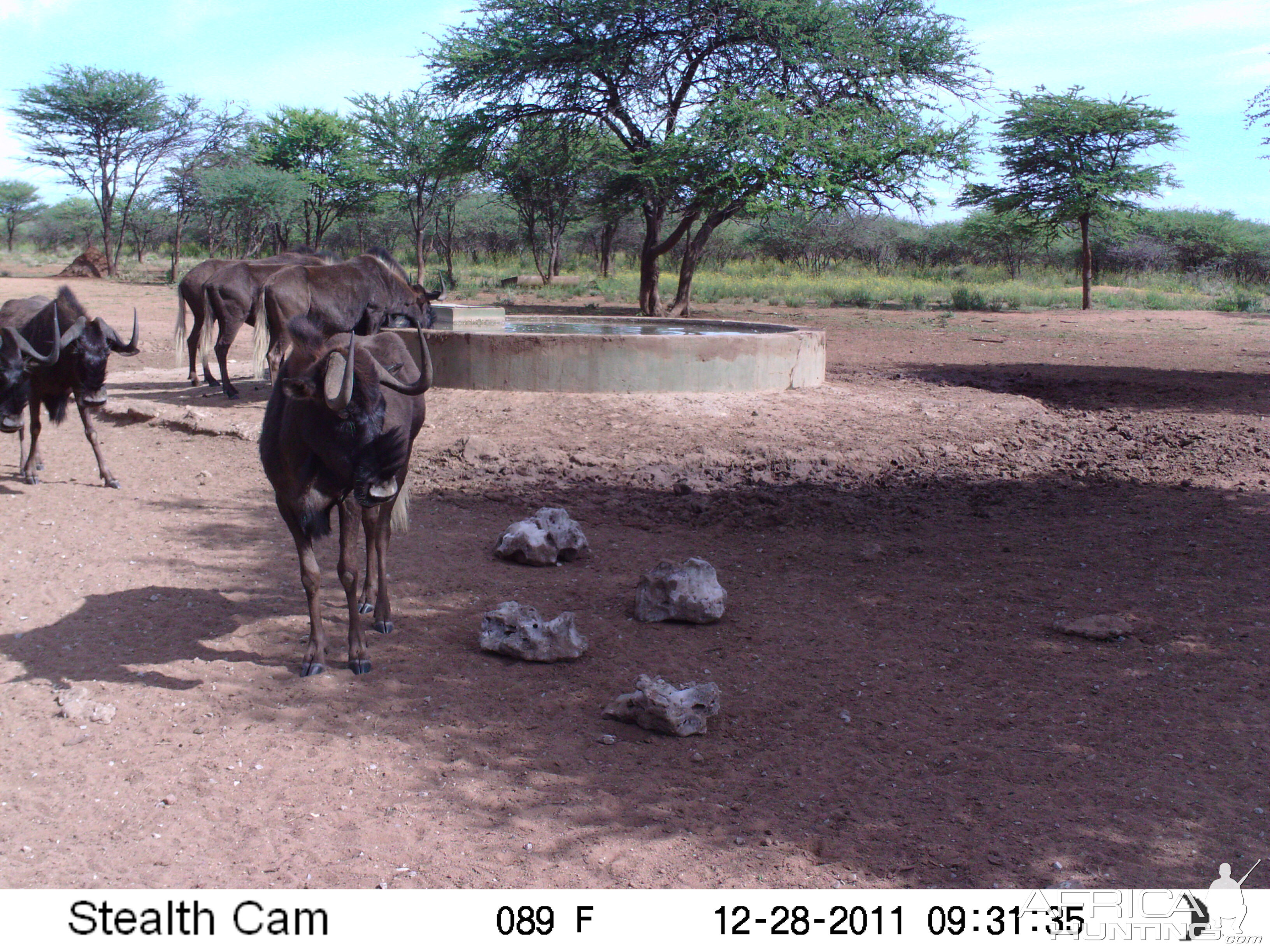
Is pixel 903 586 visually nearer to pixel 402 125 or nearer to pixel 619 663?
pixel 619 663

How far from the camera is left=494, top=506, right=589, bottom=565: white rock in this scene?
5691 millimetres

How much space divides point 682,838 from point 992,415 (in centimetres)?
757

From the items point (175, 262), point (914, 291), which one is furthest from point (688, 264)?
point (175, 262)

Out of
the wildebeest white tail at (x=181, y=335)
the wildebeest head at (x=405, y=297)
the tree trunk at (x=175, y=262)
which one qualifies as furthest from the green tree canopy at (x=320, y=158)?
the wildebeest head at (x=405, y=297)

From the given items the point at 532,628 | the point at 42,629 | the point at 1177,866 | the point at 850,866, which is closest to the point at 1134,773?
the point at 1177,866

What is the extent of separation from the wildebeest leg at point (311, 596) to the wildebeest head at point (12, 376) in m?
3.60

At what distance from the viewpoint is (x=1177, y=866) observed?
2.81 meters

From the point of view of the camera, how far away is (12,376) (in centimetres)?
667

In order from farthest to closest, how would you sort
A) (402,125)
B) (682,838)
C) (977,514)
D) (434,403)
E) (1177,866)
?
1. (402,125)
2. (434,403)
3. (977,514)
4. (682,838)
5. (1177,866)

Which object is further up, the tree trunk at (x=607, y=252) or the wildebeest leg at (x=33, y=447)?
the tree trunk at (x=607, y=252)

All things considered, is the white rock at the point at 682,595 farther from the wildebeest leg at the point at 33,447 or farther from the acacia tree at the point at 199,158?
the acacia tree at the point at 199,158

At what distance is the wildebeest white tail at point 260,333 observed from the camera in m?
10.1

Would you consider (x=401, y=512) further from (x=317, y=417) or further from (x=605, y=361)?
(x=605, y=361)

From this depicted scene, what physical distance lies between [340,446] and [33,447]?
4.37 m
